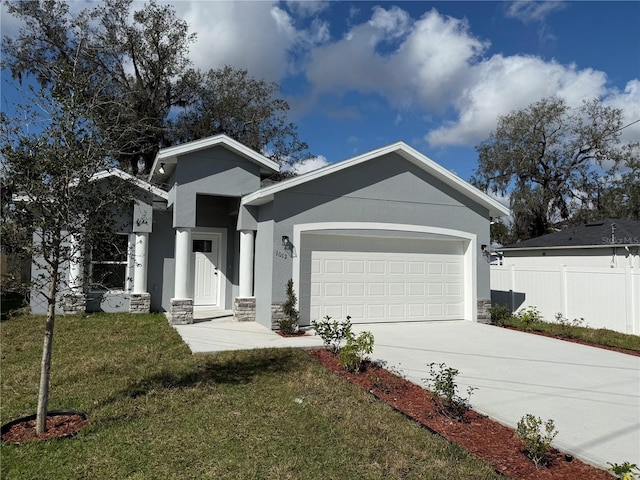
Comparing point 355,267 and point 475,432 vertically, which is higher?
point 355,267

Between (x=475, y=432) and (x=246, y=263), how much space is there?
801 centimetres

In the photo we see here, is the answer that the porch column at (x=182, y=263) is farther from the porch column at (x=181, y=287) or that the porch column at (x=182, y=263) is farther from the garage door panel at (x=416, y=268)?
the garage door panel at (x=416, y=268)

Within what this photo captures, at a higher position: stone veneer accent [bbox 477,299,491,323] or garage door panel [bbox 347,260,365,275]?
garage door panel [bbox 347,260,365,275]

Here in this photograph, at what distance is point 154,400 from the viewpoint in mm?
5180

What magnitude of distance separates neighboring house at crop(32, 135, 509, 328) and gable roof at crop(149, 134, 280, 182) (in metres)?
0.03

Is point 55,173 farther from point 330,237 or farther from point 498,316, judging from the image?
point 498,316

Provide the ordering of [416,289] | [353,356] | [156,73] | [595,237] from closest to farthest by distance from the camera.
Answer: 1. [353,356]
2. [416,289]
3. [595,237]
4. [156,73]

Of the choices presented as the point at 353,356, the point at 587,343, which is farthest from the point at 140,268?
the point at 587,343

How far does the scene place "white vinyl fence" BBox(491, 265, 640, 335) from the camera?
36.3ft

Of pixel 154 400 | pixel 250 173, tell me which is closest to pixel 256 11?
pixel 250 173

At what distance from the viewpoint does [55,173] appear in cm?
428

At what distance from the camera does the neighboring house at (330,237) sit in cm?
1040

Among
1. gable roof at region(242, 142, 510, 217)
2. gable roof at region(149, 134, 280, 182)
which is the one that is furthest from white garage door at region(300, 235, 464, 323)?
gable roof at region(149, 134, 280, 182)

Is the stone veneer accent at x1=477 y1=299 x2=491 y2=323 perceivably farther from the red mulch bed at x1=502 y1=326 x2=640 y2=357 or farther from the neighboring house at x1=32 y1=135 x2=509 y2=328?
the red mulch bed at x1=502 y1=326 x2=640 y2=357
